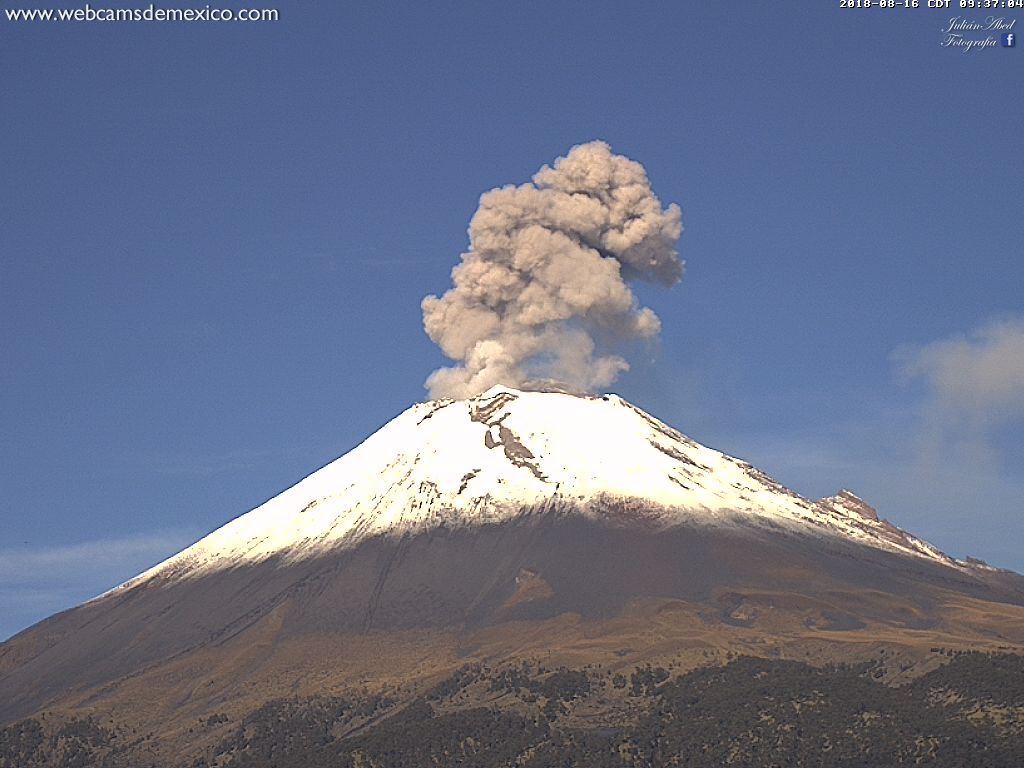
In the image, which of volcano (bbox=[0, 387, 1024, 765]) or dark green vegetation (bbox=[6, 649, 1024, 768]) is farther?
volcano (bbox=[0, 387, 1024, 765])

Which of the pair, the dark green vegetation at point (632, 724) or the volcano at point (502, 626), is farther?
the volcano at point (502, 626)

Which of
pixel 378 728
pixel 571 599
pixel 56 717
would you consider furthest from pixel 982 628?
pixel 56 717

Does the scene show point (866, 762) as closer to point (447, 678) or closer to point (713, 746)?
point (713, 746)

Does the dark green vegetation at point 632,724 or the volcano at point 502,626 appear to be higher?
the volcano at point 502,626

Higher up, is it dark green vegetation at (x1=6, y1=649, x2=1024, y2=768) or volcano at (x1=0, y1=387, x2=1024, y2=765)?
volcano at (x1=0, y1=387, x2=1024, y2=765)

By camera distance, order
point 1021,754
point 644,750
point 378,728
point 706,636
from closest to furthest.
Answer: point 1021,754 < point 644,750 < point 378,728 < point 706,636

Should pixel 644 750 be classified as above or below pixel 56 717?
below

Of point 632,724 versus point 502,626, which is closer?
point 632,724

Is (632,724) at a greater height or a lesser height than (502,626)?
lesser
